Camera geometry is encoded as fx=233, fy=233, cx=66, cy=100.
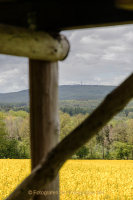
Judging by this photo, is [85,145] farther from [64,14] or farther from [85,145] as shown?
[64,14]

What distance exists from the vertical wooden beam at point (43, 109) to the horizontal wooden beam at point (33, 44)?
0.43ft

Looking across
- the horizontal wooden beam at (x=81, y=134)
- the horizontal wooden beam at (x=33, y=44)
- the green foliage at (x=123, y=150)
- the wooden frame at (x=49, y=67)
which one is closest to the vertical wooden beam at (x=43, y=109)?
the wooden frame at (x=49, y=67)

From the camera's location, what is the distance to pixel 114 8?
1.95 meters

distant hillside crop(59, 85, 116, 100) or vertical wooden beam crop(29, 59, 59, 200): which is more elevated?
distant hillside crop(59, 85, 116, 100)

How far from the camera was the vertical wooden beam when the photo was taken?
2.27 m

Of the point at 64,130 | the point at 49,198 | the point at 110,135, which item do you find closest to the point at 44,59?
the point at 49,198

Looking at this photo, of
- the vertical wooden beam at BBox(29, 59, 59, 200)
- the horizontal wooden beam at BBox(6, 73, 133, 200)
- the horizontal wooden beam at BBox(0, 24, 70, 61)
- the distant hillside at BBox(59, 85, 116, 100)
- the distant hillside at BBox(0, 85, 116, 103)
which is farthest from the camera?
the distant hillside at BBox(0, 85, 116, 103)

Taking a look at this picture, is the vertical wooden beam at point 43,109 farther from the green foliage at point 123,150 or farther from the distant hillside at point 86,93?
the distant hillside at point 86,93

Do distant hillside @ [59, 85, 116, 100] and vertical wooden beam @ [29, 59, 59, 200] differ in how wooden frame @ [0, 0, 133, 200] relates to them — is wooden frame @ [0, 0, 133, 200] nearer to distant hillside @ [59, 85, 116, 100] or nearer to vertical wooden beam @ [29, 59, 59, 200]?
vertical wooden beam @ [29, 59, 59, 200]

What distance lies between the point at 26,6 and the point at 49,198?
182 centimetres

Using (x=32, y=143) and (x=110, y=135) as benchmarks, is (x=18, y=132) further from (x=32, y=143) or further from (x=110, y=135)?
(x=32, y=143)

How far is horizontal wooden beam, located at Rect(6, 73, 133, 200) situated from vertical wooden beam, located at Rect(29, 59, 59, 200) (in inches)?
14.5

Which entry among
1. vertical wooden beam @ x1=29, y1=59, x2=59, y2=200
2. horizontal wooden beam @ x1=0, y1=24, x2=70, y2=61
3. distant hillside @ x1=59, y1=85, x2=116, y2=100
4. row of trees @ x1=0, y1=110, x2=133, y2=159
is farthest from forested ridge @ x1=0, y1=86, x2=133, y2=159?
distant hillside @ x1=59, y1=85, x2=116, y2=100

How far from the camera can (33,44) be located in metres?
2.04
